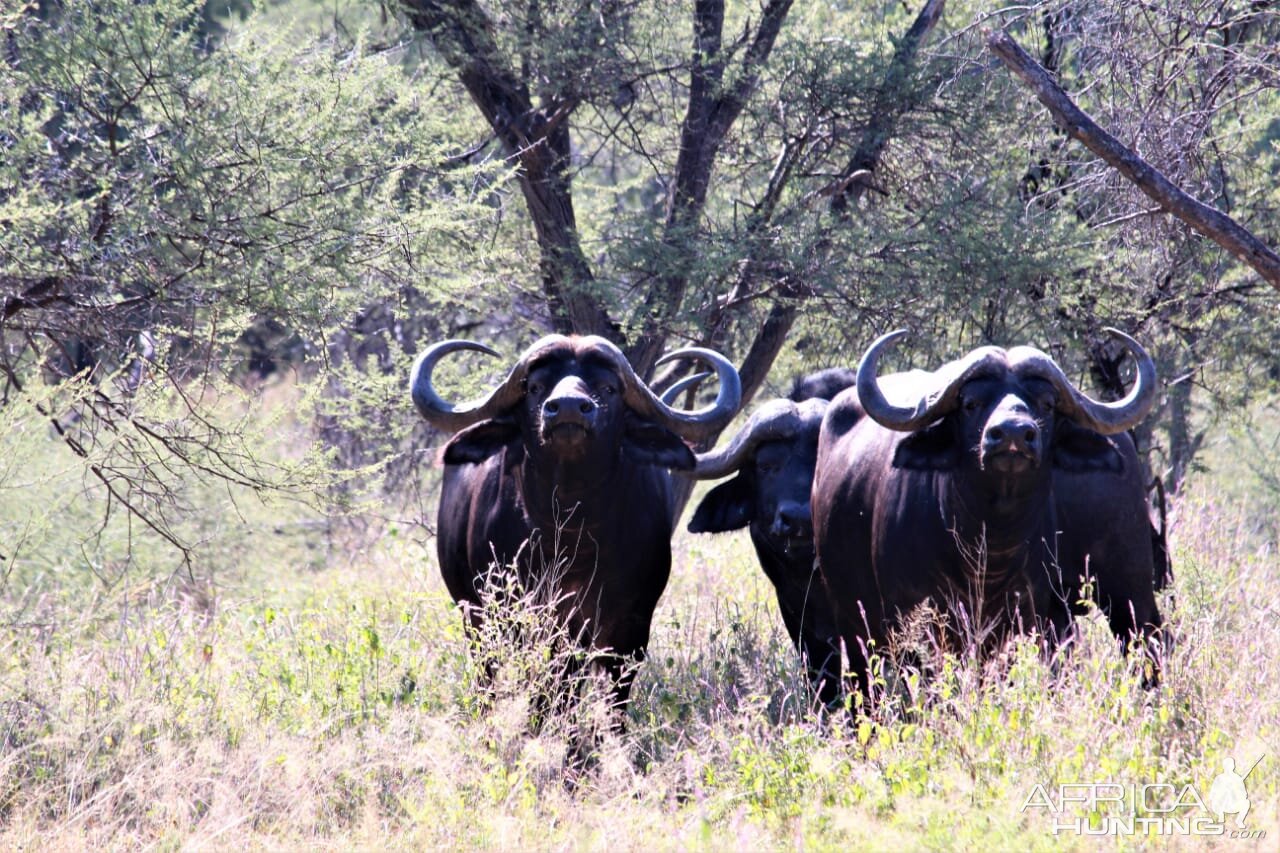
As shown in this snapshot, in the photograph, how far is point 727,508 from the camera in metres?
7.89

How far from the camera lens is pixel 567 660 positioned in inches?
260

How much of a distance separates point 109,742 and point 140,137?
2.57m

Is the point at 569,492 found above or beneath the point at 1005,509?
above

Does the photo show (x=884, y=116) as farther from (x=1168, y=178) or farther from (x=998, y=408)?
(x=998, y=408)

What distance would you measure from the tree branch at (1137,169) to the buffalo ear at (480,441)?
2.64 m

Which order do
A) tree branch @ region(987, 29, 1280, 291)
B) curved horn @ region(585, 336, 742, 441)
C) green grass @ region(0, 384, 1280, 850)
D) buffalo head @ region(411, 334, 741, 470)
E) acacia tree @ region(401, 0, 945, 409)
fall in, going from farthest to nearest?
acacia tree @ region(401, 0, 945, 409)
curved horn @ region(585, 336, 742, 441)
buffalo head @ region(411, 334, 741, 470)
tree branch @ region(987, 29, 1280, 291)
green grass @ region(0, 384, 1280, 850)

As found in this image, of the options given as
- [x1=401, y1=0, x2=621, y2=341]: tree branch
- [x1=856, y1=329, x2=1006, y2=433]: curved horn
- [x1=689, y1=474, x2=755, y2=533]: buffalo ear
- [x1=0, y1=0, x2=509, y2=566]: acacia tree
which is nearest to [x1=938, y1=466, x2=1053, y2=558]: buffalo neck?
[x1=856, y1=329, x2=1006, y2=433]: curved horn

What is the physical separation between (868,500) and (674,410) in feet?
3.20

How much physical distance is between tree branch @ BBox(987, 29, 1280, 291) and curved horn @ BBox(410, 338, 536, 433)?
2430 mm

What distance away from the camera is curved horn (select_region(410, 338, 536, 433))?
6781 millimetres

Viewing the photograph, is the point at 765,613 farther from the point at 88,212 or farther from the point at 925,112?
the point at 88,212

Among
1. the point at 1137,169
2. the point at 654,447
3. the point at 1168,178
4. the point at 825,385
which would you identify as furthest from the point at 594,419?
the point at 1168,178

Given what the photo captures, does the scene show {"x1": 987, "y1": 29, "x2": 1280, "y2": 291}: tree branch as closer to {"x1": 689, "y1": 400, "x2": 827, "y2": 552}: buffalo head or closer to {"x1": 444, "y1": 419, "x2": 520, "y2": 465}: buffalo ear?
{"x1": 689, "y1": 400, "x2": 827, "y2": 552}: buffalo head

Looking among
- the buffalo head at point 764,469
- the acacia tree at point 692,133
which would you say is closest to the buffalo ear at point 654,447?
the buffalo head at point 764,469
